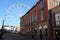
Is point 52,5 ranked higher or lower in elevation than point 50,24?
A: higher

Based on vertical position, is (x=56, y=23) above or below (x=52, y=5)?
below

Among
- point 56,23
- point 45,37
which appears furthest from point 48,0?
point 45,37

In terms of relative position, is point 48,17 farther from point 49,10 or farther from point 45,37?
point 45,37

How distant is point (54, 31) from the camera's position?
31438mm

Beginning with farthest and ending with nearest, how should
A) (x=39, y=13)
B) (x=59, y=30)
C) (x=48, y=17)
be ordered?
1. (x=39, y=13)
2. (x=48, y=17)
3. (x=59, y=30)

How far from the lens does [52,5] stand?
3466cm

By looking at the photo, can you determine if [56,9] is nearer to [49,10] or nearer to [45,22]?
[49,10]

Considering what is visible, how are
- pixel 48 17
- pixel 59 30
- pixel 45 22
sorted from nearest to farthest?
pixel 59 30, pixel 48 17, pixel 45 22

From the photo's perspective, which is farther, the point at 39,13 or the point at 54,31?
the point at 39,13

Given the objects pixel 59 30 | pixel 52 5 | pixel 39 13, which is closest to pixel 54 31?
pixel 59 30

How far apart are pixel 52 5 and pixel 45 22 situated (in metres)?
4.14

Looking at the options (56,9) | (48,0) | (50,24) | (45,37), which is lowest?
(45,37)

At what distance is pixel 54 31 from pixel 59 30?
41.0 inches

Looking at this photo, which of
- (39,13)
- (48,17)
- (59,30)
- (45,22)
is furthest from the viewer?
(39,13)
